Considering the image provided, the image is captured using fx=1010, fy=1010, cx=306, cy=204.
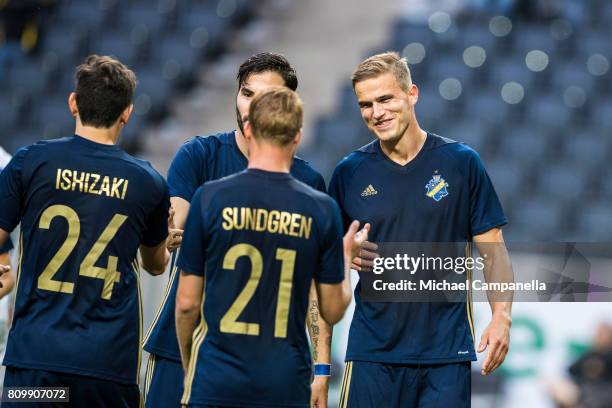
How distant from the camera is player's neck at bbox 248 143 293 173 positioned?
3.20 metres

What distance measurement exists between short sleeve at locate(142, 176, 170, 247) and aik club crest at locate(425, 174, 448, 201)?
1092 millimetres

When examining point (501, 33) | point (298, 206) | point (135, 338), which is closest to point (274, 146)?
point (298, 206)

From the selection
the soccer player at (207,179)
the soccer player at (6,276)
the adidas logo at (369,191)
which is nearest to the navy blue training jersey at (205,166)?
the soccer player at (207,179)

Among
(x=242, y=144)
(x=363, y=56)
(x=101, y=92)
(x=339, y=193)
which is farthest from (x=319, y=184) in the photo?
(x=363, y=56)

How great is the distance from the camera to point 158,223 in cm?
365

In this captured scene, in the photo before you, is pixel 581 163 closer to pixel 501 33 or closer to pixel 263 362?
pixel 501 33

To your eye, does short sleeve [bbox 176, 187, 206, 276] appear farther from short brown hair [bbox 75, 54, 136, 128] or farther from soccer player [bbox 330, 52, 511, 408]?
soccer player [bbox 330, 52, 511, 408]

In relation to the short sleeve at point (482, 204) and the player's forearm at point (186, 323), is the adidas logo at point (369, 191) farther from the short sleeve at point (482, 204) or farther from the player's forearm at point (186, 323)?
the player's forearm at point (186, 323)

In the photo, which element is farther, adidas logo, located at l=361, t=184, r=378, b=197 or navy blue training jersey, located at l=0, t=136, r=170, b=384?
adidas logo, located at l=361, t=184, r=378, b=197

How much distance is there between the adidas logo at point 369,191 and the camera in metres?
4.17

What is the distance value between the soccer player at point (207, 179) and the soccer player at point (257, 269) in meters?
0.64

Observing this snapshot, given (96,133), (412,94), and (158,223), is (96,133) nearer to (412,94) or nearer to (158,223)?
(158,223)

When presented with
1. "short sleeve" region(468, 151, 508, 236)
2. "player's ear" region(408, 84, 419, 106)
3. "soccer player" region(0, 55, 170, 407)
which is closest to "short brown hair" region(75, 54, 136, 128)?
"soccer player" region(0, 55, 170, 407)

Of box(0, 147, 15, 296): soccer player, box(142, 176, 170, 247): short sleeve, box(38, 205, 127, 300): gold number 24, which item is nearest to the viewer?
box(38, 205, 127, 300): gold number 24
